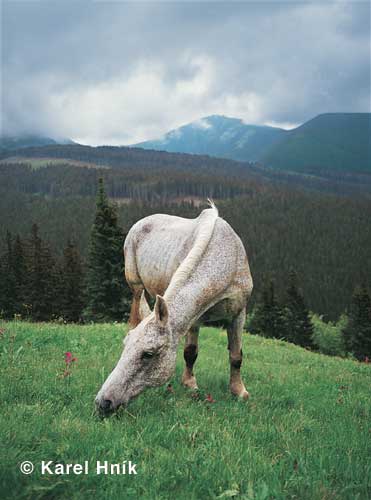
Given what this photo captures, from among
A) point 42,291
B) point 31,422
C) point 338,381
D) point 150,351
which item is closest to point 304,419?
point 150,351

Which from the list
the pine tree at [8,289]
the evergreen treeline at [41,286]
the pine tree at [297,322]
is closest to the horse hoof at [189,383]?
the evergreen treeline at [41,286]

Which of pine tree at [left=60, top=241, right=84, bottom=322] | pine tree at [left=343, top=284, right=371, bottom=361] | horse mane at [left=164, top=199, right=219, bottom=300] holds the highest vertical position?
horse mane at [left=164, top=199, right=219, bottom=300]

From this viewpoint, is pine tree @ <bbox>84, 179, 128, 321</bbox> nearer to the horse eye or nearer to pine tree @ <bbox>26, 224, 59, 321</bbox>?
pine tree @ <bbox>26, 224, 59, 321</bbox>

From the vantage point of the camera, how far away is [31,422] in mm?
4137

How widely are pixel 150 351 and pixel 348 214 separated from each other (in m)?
213

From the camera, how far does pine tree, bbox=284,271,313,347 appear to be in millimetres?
60344

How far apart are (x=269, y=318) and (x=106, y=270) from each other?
30.7 metres

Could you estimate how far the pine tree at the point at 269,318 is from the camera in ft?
188

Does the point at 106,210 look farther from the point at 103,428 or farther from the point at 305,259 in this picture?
the point at 305,259

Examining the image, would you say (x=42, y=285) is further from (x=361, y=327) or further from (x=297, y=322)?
(x=361, y=327)

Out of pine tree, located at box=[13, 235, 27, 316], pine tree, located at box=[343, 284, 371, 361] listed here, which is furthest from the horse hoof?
pine tree, located at box=[343, 284, 371, 361]

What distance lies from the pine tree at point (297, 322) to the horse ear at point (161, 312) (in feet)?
190

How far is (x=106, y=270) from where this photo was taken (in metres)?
35.8

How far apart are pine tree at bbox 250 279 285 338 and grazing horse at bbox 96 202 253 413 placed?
50.7 m
